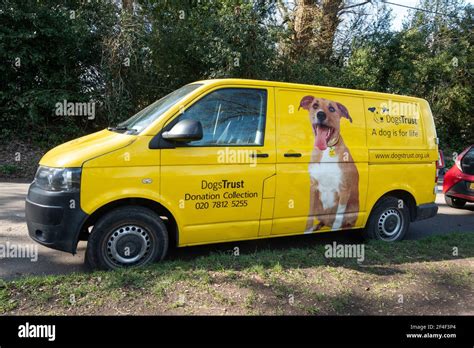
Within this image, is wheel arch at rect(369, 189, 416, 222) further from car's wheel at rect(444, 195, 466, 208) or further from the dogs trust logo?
car's wheel at rect(444, 195, 466, 208)

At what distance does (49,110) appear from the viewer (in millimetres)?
12266

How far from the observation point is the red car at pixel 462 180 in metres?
8.27

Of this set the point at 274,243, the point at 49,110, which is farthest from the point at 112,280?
the point at 49,110

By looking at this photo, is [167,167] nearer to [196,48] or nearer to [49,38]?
[196,48]

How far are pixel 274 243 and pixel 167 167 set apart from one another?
7.61 feet

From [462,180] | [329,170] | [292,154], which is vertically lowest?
[462,180]

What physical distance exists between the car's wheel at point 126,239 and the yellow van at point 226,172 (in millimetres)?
11

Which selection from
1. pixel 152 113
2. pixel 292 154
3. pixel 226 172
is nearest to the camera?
pixel 226 172

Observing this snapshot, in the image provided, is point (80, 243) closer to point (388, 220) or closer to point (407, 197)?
point (388, 220)

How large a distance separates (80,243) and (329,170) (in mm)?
3507

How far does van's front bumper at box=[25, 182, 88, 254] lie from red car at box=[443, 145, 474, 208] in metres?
7.73

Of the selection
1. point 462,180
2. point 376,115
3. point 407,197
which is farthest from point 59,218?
point 462,180

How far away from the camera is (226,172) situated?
14.6ft

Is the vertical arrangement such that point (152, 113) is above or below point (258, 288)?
above
